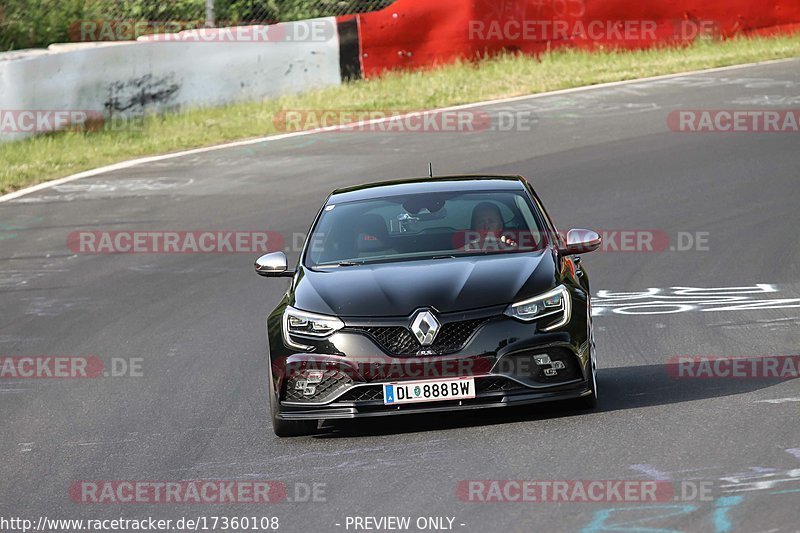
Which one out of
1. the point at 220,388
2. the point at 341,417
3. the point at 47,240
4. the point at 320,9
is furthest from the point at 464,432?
the point at 320,9

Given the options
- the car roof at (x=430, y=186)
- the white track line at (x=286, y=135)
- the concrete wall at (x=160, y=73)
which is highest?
the car roof at (x=430, y=186)

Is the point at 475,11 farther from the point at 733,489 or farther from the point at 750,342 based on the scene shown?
the point at 733,489

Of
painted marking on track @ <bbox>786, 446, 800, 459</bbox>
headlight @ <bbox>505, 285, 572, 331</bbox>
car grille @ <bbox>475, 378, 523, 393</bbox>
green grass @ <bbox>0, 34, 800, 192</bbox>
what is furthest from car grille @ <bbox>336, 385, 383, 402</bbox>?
green grass @ <bbox>0, 34, 800, 192</bbox>

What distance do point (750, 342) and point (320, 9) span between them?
16.1 metres

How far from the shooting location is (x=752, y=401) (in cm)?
848

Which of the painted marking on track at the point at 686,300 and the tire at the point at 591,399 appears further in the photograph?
the painted marking on track at the point at 686,300

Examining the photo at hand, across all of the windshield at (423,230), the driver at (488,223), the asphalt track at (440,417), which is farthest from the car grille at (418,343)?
the driver at (488,223)

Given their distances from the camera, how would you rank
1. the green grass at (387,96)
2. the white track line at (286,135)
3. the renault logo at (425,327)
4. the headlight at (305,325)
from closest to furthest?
the renault logo at (425,327)
the headlight at (305,325)
the white track line at (286,135)
the green grass at (387,96)

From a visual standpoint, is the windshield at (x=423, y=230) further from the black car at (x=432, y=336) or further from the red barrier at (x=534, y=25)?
the red barrier at (x=534, y=25)

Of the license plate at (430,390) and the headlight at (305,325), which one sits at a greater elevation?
the headlight at (305,325)

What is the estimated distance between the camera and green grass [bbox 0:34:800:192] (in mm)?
20625

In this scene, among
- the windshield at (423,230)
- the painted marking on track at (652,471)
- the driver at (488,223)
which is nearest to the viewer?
the painted marking on track at (652,471)

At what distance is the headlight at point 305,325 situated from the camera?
8.26 m

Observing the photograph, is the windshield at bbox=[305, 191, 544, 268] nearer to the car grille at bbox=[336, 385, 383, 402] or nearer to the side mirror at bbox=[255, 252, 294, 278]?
the side mirror at bbox=[255, 252, 294, 278]
